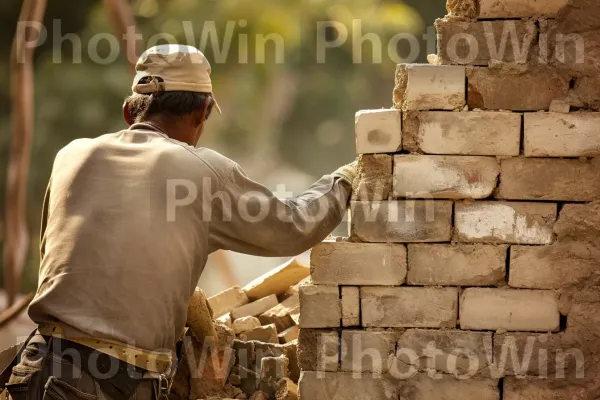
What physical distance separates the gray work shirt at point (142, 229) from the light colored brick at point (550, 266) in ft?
2.56

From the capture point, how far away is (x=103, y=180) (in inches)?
129

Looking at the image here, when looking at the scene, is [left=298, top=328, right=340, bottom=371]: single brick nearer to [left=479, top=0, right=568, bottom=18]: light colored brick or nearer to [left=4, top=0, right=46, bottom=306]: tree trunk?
[left=479, top=0, right=568, bottom=18]: light colored brick

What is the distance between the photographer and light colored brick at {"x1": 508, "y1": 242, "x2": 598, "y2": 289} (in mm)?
3555

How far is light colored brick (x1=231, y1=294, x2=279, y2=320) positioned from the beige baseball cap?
146cm

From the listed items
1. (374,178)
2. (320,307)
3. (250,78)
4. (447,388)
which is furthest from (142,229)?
(250,78)

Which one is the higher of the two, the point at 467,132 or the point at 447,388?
the point at 467,132

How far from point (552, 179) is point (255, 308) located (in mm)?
1709

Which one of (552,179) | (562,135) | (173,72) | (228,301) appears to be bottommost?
(228,301)

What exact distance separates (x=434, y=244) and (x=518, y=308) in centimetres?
39

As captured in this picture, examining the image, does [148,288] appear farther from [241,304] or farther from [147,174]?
[241,304]

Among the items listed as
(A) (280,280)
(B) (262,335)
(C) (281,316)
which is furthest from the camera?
(A) (280,280)

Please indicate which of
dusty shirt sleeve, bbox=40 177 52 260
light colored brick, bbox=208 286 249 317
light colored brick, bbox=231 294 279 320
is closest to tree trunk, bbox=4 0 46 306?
light colored brick, bbox=208 286 249 317

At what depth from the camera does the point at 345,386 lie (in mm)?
3648

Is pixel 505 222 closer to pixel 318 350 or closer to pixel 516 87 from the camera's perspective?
pixel 516 87
